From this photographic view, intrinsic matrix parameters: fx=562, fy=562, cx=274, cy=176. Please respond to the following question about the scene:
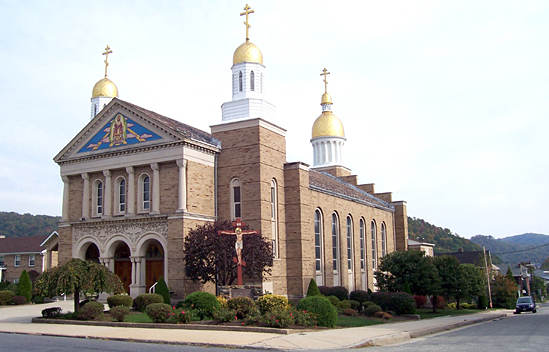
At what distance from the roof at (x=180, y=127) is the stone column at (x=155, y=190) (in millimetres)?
2473

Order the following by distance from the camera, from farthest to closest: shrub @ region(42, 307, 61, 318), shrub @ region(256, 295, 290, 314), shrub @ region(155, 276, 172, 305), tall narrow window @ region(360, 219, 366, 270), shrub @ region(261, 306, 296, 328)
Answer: tall narrow window @ region(360, 219, 366, 270)
shrub @ region(155, 276, 172, 305)
shrub @ region(42, 307, 61, 318)
shrub @ region(256, 295, 290, 314)
shrub @ region(261, 306, 296, 328)

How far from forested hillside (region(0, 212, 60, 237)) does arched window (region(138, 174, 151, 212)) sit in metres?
82.2

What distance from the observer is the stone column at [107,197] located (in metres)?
33.8

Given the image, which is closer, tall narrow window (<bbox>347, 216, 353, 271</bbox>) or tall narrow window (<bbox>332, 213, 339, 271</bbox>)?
tall narrow window (<bbox>332, 213, 339, 271</bbox>)

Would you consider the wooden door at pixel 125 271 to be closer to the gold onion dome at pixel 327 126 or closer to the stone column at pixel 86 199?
the stone column at pixel 86 199

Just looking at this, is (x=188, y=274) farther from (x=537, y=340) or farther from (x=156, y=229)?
(x=537, y=340)

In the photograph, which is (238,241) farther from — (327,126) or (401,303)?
(327,126)

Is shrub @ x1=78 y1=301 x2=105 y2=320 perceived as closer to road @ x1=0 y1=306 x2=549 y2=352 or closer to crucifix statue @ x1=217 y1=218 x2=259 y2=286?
road @ x1=0 y1=306 x2=549 y2=352

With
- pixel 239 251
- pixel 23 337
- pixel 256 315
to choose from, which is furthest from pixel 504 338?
pixel 23 337

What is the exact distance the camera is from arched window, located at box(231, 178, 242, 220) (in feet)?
109

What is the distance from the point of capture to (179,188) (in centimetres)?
3119

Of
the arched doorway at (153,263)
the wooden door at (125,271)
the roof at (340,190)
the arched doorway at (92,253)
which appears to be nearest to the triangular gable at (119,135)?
the arched doorway at (153,263)

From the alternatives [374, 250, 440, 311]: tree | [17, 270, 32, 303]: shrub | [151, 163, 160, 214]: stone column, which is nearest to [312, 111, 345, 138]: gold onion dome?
[374, 250, 440, 311]: tree

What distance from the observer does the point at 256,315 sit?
2112 centimetres
